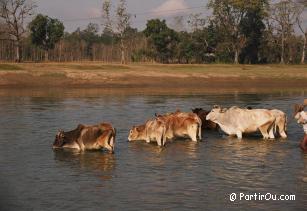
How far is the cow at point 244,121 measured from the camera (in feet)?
60.8

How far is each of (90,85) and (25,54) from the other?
39.6 meters

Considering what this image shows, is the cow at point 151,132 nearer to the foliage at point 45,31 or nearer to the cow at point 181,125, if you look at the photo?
the cow at point 181,125

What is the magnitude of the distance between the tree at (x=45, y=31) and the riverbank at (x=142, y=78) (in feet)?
77.5

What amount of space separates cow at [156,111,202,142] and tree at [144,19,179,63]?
6338cm

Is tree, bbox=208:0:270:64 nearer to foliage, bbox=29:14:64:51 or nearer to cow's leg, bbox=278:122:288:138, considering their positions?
foliage, bbox=29:14:64:51

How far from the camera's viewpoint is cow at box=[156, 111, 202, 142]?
60.5 ft

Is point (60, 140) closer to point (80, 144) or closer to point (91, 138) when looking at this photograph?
point (80, 144)

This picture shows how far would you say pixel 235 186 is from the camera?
1209 centimetres

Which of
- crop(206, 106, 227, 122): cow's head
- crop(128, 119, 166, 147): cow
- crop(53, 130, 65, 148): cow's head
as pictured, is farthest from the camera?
crop(206, 106, 227, 122): cow's head

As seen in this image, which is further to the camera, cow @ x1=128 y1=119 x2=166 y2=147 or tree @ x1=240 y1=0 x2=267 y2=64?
tree @ x1=240 y1=0 x2=267 y2=64

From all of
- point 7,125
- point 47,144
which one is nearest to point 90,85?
point 7,125

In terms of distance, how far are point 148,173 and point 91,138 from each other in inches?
121

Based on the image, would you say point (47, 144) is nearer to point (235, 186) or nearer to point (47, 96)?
point (235, 186)

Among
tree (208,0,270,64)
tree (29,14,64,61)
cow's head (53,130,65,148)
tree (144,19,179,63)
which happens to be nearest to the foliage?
tree (29,14,64,61)
